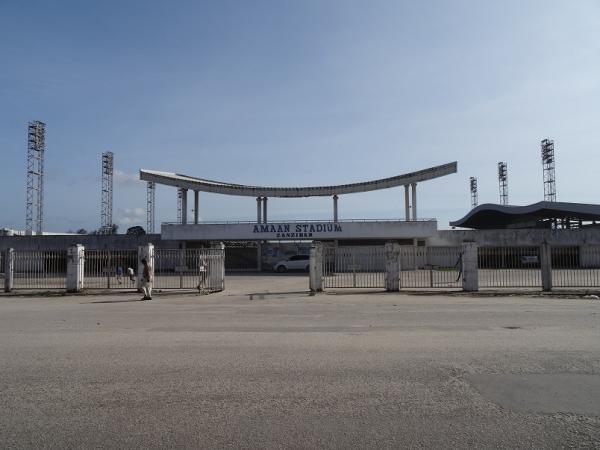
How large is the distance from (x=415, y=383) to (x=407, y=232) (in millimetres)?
39506

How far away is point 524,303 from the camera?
16.1 meters

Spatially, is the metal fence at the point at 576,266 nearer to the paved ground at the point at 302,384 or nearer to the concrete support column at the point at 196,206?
the paved ground at the point at 302,384

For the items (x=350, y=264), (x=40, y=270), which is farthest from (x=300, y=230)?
(x=40, y=270)

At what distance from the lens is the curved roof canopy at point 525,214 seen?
169 feet

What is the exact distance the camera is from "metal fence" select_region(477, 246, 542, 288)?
21.7 metres

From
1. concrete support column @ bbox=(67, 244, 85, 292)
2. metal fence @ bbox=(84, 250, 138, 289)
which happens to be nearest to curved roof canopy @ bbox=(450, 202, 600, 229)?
metal fence @ bbox=(84, 250, 138, 289)

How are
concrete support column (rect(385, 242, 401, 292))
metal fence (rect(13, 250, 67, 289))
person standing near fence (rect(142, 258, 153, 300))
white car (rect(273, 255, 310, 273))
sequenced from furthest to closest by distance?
1. white car (rect(273, 255, 310, 273))
2. metal fence (rect(13, 250, 67, 289))
3. concrete support column (rect(385, 242, 401, 292))
4. person standing near fence (rect(142, 258, 153, 300))

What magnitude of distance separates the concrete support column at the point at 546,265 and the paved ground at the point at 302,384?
918 centimetres

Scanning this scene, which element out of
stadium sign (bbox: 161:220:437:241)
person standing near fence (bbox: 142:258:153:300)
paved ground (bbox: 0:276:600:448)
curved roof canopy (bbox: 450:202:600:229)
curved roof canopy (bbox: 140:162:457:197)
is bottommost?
paved ground (bbox: 0:276:600:448)

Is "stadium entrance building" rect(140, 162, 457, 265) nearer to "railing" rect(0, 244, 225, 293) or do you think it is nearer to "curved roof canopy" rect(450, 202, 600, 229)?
"curved roof canopy" rect(450, 202, 600, 229)

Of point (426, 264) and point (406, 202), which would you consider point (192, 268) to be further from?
point (406, 202)

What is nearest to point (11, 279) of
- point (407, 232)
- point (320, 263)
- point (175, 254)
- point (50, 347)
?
point (175, 254)

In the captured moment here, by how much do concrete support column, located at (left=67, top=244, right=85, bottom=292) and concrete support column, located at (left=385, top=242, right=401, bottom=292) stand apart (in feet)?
44.6

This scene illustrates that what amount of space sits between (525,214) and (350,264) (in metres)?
41.0
